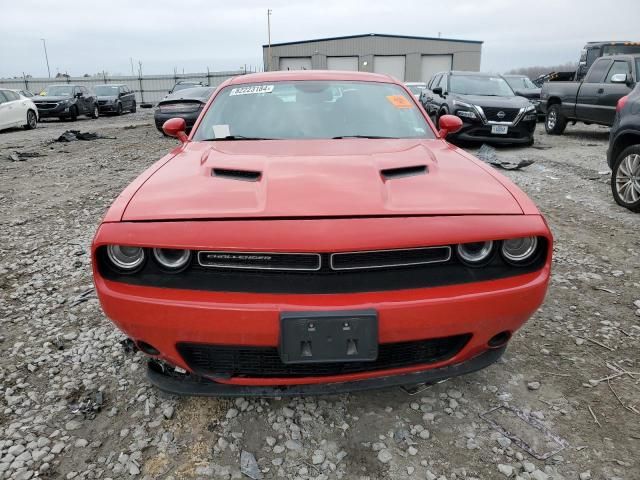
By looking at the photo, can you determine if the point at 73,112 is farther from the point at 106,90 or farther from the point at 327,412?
the point at 327,412

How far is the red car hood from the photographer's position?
1744 mm

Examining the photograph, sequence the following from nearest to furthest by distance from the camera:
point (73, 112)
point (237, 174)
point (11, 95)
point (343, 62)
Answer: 1. point (237, 174)
2. point (11, 95)
3. point (73, 112)
4. point (343, 62)

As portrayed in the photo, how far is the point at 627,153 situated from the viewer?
5.10 m

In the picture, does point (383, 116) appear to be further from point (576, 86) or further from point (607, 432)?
point (576, 86)

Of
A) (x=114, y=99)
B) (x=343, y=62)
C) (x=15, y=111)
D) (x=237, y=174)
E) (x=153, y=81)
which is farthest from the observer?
(x=343, y=62)

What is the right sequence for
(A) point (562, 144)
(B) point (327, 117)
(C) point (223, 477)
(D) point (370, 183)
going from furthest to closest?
(A) point (562, 144), (B) point (327, 117), (D) point (370, 183), (C) point (223, 477)

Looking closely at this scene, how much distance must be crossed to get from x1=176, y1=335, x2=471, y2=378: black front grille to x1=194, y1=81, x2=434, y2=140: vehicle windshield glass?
141 cm

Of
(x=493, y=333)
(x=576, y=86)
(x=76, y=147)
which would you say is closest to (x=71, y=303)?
(x=493, y=333)

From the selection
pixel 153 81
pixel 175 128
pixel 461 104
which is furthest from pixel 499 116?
pixel 153 81

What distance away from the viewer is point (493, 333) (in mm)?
1854

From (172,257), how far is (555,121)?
11727mm

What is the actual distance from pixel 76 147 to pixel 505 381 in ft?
36.7

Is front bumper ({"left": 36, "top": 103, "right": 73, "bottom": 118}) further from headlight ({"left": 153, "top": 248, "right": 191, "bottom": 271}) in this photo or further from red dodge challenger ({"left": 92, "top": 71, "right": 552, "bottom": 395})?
headlight ({"left": 153, "top": 248, "right": 191, "bottom": 271})

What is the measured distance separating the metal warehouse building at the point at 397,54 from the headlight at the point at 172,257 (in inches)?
1477
